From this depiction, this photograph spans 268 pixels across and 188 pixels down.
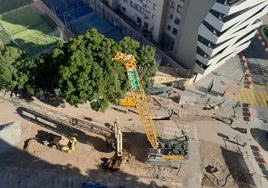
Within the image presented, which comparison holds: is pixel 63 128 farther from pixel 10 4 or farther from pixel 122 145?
pixel 10 4

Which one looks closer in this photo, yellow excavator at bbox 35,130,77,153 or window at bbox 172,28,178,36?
yellow excavator at bbox 35,130,77,153

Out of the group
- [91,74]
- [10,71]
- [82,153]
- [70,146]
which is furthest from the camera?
[10,71]

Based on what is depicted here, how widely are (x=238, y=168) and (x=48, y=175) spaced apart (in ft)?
112

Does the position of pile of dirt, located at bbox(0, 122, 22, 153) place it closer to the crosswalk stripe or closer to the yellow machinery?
the yellow machinery

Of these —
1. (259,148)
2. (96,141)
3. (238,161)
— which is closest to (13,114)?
(96,141)

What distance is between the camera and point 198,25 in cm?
6022

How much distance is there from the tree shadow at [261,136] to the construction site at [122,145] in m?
3.56

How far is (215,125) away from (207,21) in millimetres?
20813

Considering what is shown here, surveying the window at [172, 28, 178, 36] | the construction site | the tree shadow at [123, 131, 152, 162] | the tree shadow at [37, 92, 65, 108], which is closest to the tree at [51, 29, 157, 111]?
the construction site

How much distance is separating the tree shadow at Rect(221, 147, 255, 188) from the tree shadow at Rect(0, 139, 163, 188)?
49.3 feet

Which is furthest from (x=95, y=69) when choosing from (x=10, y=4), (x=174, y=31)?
(x=10, y=4)

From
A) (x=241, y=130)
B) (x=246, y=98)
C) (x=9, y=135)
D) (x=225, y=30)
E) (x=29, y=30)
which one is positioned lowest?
(x=241, y=130)

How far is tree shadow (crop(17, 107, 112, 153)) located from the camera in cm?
5828

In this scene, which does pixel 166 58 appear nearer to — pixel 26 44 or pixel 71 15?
pixel 71 15
